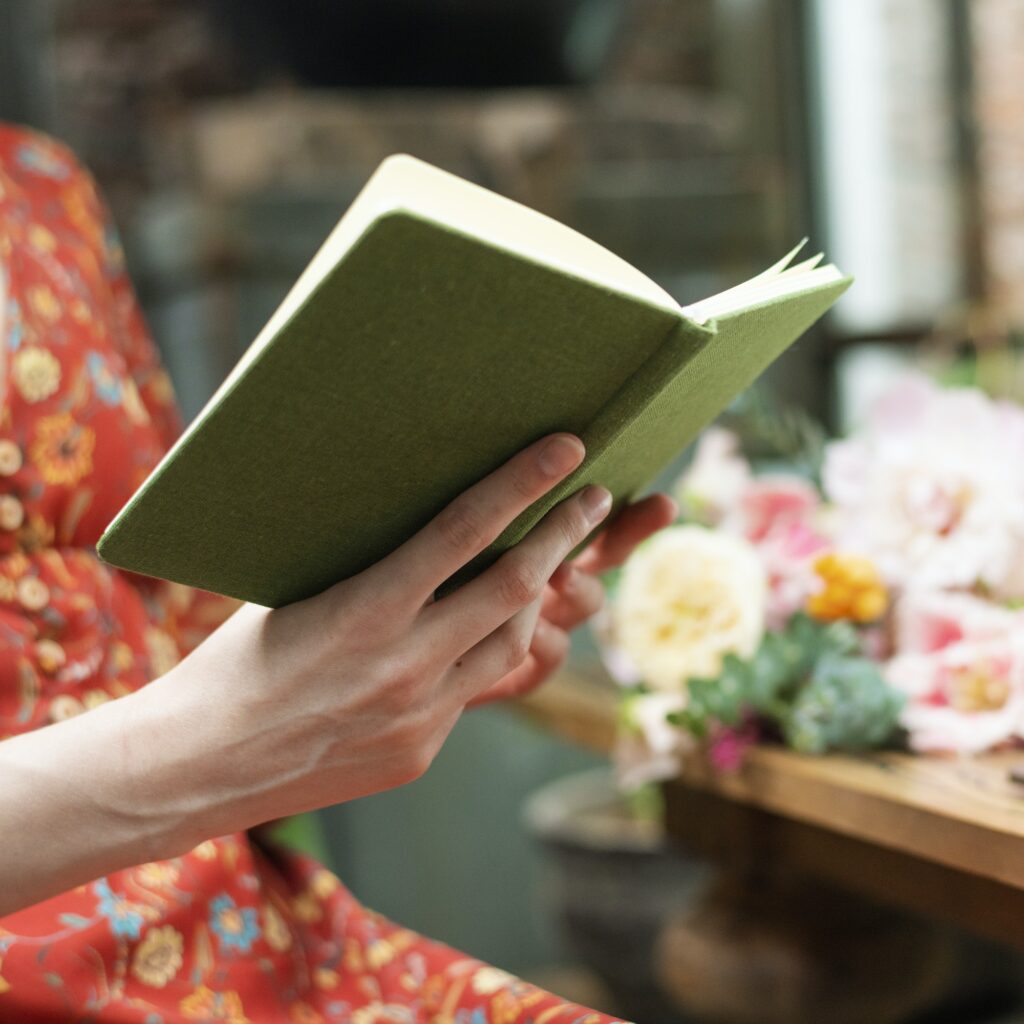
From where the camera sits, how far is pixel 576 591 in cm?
77

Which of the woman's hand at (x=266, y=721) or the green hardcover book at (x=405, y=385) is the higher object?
the green hardcover book at (x=405, y=385)

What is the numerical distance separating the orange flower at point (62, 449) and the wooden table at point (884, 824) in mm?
510

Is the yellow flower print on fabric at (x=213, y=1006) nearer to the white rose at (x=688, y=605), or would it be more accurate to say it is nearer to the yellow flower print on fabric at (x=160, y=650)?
the yellow flower print on fabric at (x=160, y=650)

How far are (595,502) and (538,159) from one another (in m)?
1.75

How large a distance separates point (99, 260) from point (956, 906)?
0.73 meters

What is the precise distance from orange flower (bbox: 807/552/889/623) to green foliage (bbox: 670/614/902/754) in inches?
0.5

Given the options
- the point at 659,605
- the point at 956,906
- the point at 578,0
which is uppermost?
the point at 578,0

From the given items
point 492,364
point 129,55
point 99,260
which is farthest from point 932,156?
point 492,364

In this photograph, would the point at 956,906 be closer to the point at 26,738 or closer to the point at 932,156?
the point at 26,738

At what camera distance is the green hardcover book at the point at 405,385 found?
17.4 inches

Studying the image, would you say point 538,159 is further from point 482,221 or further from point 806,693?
point 482,221

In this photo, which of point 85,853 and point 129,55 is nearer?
point 85,853

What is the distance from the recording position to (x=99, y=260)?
91 cm

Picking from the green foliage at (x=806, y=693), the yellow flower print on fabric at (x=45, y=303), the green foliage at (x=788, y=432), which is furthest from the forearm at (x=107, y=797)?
the green foliage at (x=788, y=432)
